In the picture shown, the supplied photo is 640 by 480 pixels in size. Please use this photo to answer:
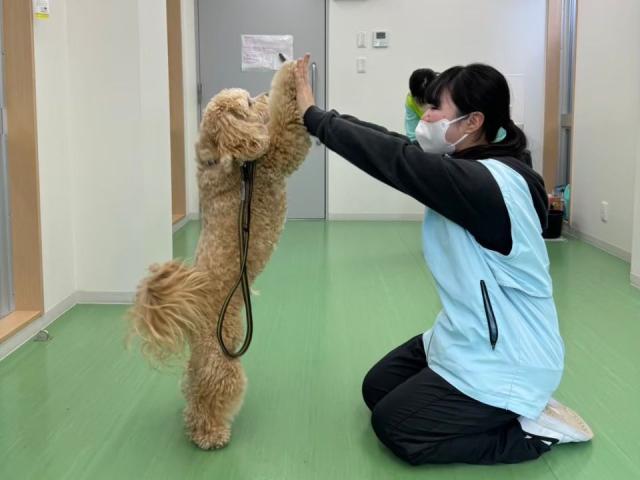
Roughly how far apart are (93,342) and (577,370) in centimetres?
201

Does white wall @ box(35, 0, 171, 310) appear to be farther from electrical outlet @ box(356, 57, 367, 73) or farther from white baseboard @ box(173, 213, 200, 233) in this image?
electrical outlet @ box(356, 57, 367, 73)

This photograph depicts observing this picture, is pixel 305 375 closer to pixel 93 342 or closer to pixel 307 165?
→ pixel 93 342

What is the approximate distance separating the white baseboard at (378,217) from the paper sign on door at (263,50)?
151cm

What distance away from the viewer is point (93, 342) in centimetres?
302

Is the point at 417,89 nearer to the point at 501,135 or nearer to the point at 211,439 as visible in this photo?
the point at 501,135

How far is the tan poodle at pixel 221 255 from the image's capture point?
184cm

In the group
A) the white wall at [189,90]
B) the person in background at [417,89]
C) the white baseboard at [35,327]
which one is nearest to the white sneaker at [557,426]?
the white baseboard at [35,327]

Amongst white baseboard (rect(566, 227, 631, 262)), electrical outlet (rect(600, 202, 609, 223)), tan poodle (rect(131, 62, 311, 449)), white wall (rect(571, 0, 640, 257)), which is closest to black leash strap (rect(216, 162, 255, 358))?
tan poodle (rect(131, 62, 311, 449))

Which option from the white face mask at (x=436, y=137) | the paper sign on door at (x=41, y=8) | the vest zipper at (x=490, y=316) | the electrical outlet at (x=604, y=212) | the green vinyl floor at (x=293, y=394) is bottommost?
the green vinyl floor at (x=293, y=394)

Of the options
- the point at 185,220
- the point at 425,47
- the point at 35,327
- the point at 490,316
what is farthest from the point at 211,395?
the point at 425,47

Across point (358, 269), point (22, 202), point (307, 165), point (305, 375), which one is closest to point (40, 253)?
point (22, 202)

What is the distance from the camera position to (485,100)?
192 cm

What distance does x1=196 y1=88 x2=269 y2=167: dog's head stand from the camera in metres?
1.81

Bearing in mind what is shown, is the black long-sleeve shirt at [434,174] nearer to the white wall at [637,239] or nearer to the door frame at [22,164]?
the door frame at [22,164]
